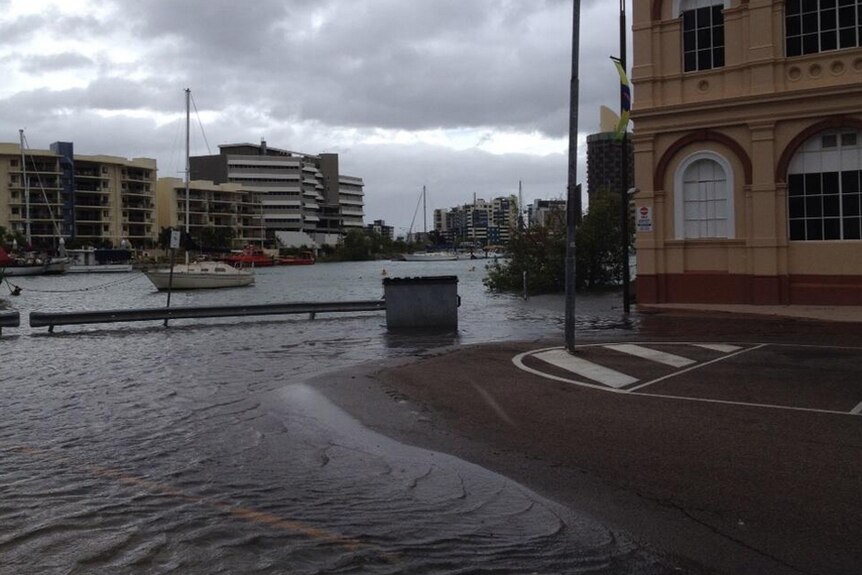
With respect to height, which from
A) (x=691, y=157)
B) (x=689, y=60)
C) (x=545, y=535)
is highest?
(x=689, y=60)

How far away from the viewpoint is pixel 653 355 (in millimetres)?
13250

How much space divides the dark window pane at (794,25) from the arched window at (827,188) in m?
2.74

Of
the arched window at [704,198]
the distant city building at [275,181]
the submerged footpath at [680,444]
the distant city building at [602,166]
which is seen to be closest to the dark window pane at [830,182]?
the arched window at [704,198]

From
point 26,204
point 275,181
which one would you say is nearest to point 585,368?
point 26,204

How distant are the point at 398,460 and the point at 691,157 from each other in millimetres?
18102

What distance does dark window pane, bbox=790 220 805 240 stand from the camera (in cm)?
2170

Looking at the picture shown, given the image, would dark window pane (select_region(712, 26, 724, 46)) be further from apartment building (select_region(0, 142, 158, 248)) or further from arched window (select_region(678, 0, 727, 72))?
apartment building (select_region(0, 142, 158, 248))

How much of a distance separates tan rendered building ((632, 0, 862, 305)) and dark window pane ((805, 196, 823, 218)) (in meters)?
0.03

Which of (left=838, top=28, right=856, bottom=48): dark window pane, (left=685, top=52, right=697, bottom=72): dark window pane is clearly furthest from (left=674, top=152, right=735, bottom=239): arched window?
(left=838, top=28, right=856, bottom=48): dark window pane

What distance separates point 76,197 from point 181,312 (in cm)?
10913

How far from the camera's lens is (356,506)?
5.93 meters

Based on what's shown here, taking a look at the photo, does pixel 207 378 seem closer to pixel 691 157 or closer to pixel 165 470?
pixel 165 470

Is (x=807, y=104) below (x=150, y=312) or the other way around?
the other way around

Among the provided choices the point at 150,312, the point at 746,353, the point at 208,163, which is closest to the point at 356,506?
the point at 746,353
